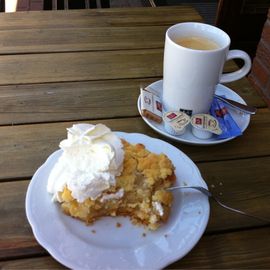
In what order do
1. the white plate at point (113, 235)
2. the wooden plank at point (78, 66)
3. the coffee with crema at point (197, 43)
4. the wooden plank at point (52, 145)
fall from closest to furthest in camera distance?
1. the white plate at point (113, 235)
2. the wooden plank at point (52, 145)
3. the coffee with crema at point (197, 43)
4. the wooden plank at point (78, 66)

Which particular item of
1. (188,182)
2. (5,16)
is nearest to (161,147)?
(188,182)

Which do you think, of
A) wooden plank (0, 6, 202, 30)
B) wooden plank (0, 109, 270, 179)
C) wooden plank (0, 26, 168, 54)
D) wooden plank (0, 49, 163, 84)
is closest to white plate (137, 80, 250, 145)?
wooden plank (0, 109, 270, 179)

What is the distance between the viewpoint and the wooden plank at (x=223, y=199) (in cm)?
57

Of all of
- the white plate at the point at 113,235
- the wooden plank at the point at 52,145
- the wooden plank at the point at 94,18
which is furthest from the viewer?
the wooden plank at the point at 94,18

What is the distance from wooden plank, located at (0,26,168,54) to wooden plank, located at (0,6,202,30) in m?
0.04

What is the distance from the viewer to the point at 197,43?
32.2 inches

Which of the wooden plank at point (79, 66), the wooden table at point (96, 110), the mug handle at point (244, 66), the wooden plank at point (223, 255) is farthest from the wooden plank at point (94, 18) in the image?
the wooden plank at point (223, 255)

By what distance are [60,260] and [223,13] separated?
5.96 ft

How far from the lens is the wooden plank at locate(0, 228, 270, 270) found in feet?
1.78

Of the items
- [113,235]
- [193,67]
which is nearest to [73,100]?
[193,67]

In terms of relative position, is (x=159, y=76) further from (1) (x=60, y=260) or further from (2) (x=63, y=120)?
(1) (x=60, y=260)

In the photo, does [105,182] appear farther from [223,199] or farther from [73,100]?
[73,100]

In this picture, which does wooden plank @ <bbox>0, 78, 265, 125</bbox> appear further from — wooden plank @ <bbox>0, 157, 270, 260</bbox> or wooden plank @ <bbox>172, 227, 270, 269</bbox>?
wooden plank @ <bbox>172, 227, 270, 269</bbox>

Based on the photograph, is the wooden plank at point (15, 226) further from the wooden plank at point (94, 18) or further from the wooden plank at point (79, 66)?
the wooden plank at point (94, 18)
